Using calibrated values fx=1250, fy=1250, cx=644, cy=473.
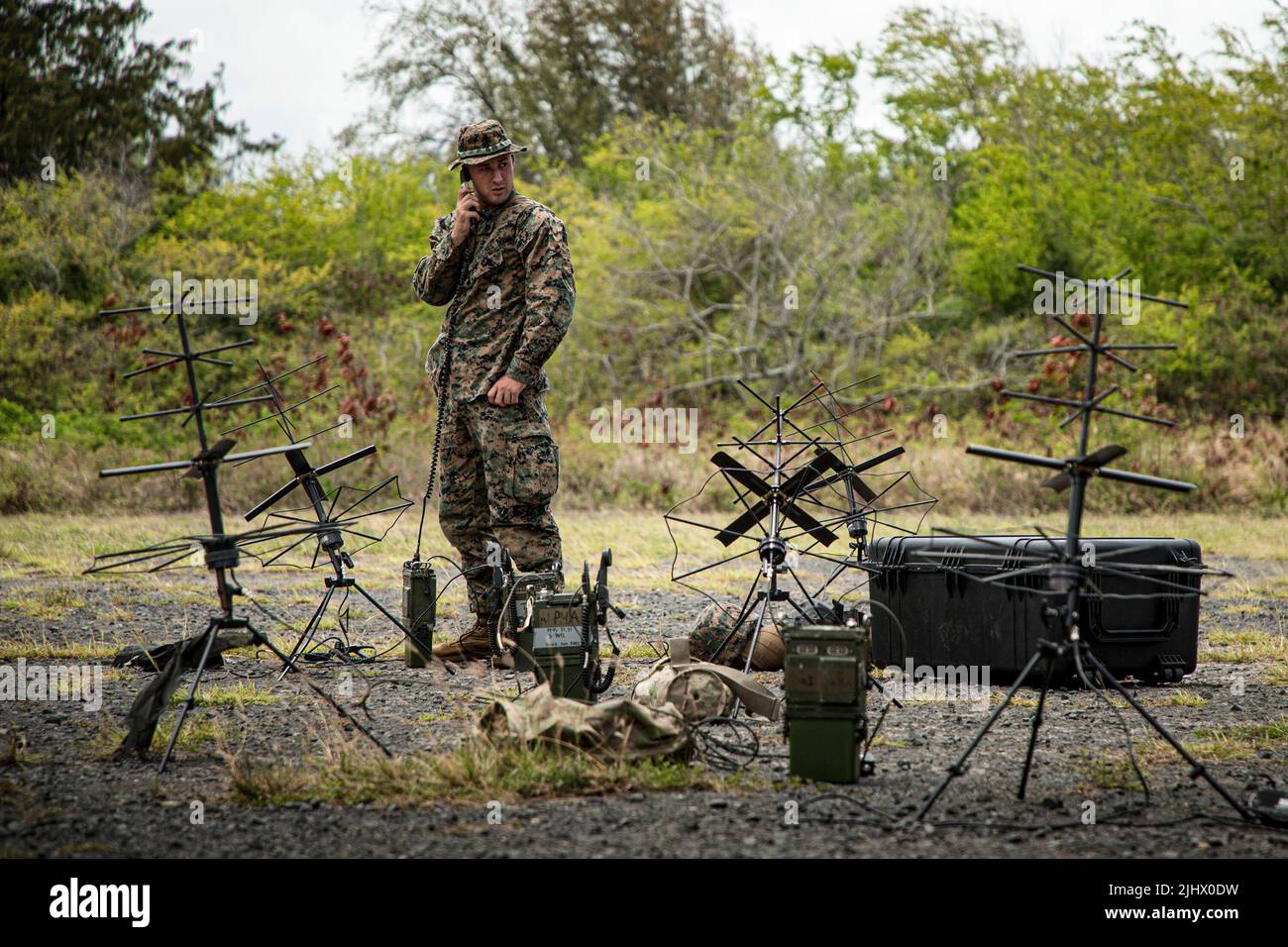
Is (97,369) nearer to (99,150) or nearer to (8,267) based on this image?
(8,267)

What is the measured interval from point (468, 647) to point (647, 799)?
8.75 ft

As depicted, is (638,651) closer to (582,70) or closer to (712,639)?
(712,639)

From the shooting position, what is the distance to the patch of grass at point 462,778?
13.6 ft

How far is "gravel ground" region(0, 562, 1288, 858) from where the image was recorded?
3701mm

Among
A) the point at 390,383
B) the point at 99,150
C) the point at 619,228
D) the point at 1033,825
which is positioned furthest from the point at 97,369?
the point at 1033,825

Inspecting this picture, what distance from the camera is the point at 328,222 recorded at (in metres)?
24.8

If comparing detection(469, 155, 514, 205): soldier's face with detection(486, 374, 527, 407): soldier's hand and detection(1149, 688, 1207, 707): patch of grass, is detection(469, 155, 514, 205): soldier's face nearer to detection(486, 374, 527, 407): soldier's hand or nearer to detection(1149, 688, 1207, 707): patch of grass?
detection(486, 374, 527, 407): soldier's hand

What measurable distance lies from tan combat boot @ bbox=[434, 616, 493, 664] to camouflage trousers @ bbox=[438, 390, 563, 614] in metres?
0.15

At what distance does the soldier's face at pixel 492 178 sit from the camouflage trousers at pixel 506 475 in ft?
3.47

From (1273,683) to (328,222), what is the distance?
21554mm

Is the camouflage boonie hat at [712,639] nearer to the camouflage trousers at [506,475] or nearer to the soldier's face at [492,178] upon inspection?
the camouflage trousers at [506,475]

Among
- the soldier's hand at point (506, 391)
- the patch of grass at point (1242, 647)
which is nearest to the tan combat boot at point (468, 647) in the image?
the soldier's hand at point (506, 391)

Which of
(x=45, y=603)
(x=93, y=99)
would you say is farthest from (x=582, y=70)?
(x=45, y=603)

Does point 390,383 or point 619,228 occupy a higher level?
point 619,228
